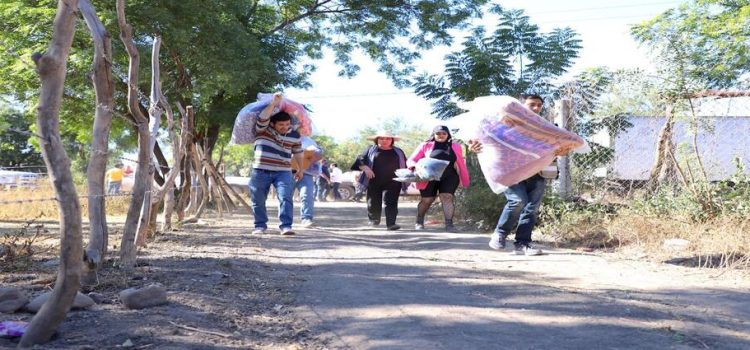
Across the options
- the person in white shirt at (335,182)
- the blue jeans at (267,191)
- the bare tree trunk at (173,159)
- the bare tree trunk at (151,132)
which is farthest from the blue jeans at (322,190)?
the bare tree trunk at (151,132)

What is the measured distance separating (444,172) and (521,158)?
3101 mm

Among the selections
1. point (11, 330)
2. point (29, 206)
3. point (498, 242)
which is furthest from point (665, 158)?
point (29, 206)

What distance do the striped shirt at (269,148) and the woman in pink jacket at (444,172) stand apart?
227 cm

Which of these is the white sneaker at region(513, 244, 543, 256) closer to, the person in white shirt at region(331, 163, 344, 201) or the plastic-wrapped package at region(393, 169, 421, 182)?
the plastic-wrapped package at region(393, 169, 421, 182)

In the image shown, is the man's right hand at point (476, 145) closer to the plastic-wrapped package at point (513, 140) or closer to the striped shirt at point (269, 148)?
the plastic-wrapped package at point (513, 140)

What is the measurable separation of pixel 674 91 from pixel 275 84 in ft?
34.6

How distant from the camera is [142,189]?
496 cm

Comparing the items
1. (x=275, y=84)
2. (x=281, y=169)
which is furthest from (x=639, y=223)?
(x=275, y=84)

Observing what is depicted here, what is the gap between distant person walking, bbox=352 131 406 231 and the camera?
32.8ft

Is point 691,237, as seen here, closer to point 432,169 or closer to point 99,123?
point 432,169

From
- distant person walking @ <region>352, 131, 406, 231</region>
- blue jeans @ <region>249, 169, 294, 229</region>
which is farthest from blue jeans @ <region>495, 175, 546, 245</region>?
distant person walking @ <region>352, 131, 406, 231</region>

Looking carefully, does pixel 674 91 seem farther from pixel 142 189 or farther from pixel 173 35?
pixel 173 35

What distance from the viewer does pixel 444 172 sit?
9.59m

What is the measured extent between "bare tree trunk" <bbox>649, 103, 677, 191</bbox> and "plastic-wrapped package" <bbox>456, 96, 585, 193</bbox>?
1.09 m
